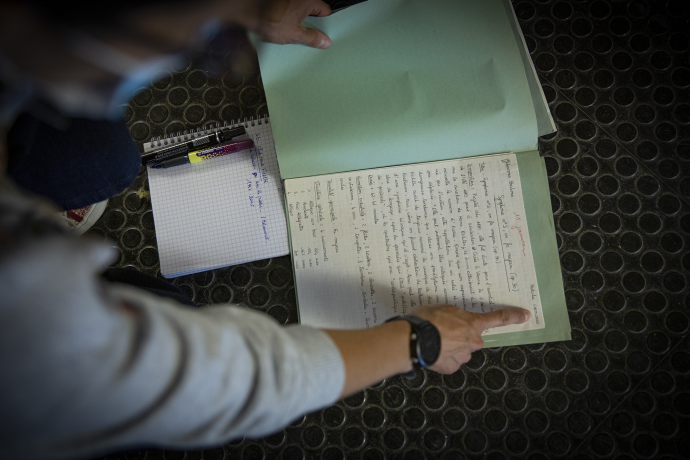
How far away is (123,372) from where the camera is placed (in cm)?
32

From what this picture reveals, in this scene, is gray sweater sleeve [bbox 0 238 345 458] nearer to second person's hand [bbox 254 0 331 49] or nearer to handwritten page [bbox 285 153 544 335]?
handwritten page [bbox 285 153 544 335]

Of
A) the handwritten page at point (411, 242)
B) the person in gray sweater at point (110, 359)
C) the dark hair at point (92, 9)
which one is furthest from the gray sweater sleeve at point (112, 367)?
the handwritten page at point (411, 242)

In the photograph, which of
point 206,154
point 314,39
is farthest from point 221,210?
point 314,39

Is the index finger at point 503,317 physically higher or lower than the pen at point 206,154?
lower

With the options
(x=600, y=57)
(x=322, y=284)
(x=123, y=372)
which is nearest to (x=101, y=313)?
(x=123, y=372)

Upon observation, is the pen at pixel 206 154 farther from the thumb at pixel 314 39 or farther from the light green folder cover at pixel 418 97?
the thumb at pixel 314 39

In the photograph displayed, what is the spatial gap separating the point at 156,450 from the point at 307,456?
222 mm

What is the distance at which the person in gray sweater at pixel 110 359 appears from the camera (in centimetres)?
29

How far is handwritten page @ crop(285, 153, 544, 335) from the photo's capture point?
65 cm

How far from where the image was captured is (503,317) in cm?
62

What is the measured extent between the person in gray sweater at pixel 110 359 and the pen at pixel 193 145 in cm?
34

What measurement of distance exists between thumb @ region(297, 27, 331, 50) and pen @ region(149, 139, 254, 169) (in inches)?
7.0

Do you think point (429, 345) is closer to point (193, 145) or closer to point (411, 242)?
point (411, 242)

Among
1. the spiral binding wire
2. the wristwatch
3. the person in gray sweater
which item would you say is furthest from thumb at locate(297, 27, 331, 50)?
the wristwatch
